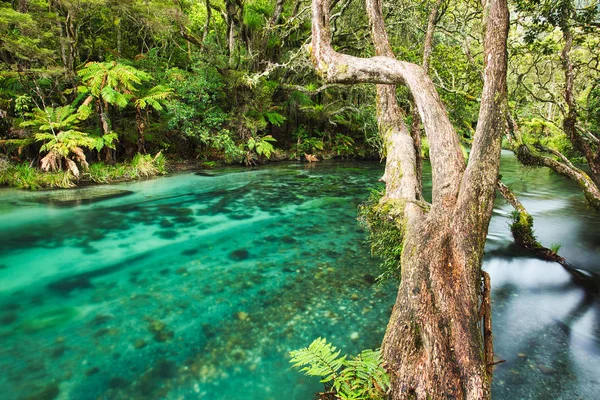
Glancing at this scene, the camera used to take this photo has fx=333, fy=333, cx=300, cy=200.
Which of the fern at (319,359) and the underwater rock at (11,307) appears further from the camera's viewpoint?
the underwater rock at (11,307)

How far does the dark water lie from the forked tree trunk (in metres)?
1.32

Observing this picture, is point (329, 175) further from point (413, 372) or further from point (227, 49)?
point (413, 372)

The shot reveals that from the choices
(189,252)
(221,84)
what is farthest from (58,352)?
(221,84)

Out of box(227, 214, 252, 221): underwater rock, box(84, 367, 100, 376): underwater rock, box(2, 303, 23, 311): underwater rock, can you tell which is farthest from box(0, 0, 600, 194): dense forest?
box(2, 303, 23, 311): underwater rock

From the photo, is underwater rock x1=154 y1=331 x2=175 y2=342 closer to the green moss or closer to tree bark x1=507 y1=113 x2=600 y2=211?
tree bark x1=507 y1=113 x2=600 y2=211

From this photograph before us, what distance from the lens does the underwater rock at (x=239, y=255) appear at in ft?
19.3

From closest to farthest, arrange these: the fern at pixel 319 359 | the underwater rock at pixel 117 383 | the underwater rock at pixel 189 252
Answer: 1. the fern at pixel 319 359
2. the underwater rock at pixel 117 383
3. the underwater rock at pixel 189 252

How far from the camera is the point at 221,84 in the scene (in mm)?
13969

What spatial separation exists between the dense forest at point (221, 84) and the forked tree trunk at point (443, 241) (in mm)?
2615

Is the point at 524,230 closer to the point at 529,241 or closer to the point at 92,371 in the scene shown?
the point at 529,241

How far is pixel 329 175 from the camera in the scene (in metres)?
14.1

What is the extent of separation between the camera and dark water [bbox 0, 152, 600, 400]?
3.08 metres

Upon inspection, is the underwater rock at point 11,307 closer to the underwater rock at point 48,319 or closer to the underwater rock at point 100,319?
the underwater rock at point 48,319

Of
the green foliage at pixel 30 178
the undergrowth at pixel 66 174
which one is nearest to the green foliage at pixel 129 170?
the undergrowth at pixel 66 174
